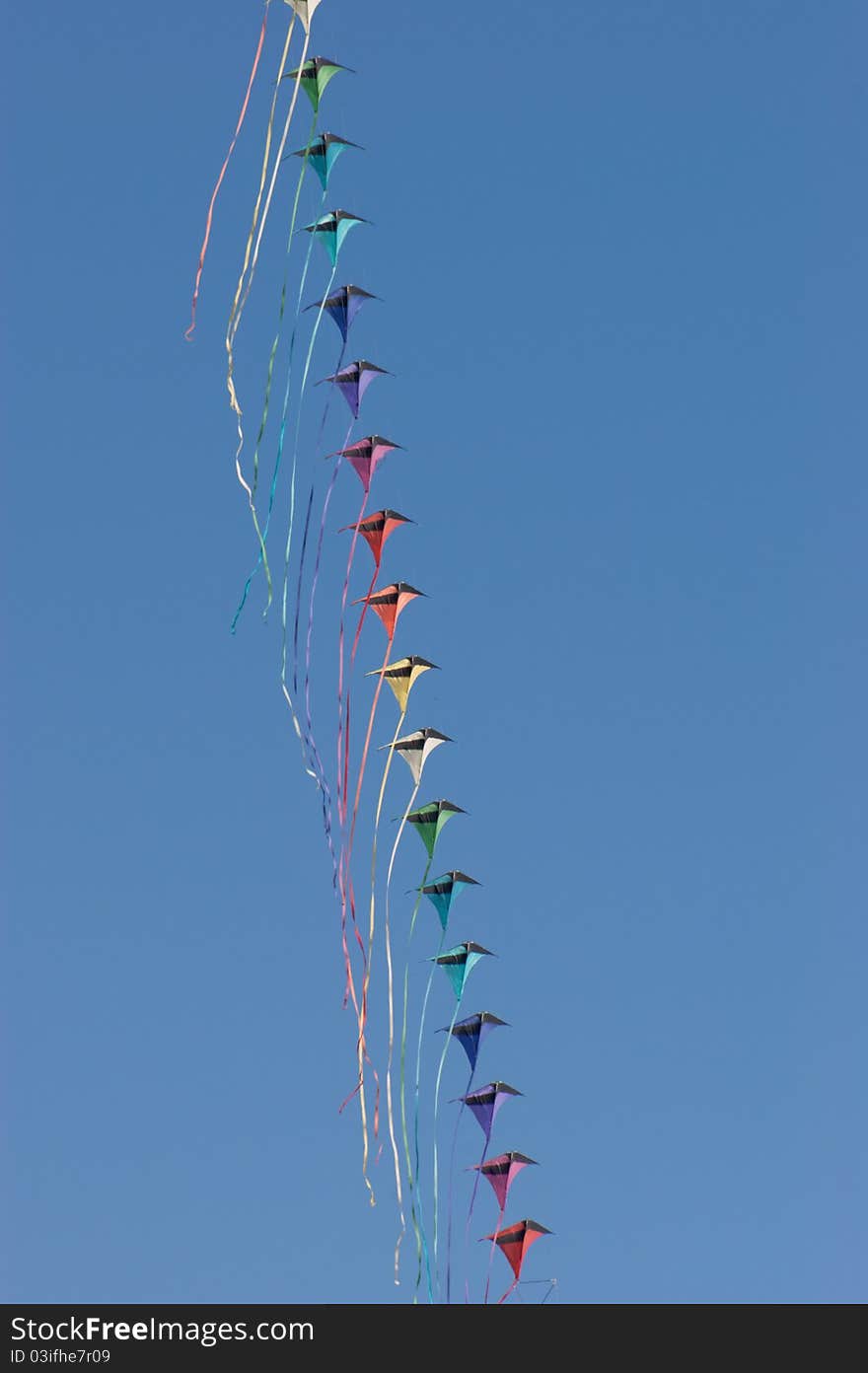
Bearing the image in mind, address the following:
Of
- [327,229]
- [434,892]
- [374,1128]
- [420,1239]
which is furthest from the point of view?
[434,892]

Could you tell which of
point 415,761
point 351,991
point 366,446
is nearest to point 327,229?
point 366,446

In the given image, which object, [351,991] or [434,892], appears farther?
[434,892]

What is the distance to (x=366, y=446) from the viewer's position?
116 ft

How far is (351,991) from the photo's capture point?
33.0 metres

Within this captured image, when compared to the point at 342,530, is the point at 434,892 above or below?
below

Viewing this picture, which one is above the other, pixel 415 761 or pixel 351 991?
pixel 415 761

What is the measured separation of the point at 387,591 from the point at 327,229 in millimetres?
5605

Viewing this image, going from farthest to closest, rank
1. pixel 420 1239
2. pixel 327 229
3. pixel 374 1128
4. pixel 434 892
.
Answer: pixel 434 892, pixel 327 229, pixel 420 1239, pixel 374 1128
